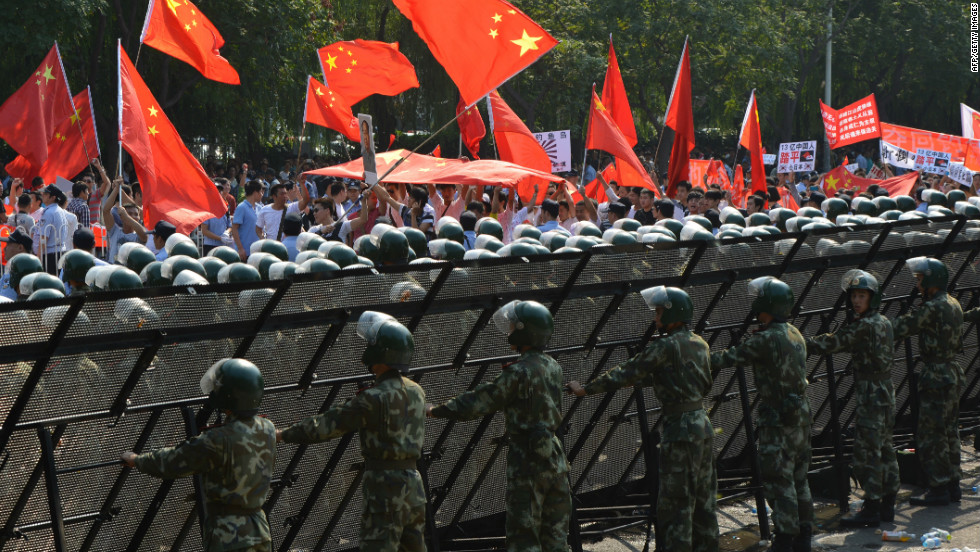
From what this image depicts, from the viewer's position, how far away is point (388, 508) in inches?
263

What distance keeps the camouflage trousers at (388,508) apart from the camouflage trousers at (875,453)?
451 cm

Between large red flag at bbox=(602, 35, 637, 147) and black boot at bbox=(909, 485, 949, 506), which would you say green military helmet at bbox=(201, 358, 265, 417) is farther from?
large red flag at bbox=(602, 35, 637, 147)

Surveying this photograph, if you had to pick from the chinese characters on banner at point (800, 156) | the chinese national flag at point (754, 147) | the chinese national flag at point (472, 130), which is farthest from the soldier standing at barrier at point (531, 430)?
the chinese characters on banner at point (800, 156)

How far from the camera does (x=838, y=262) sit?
409 inches

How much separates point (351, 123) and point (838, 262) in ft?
28.4

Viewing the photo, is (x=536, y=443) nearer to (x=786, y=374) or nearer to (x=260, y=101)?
(x=786, y=374)

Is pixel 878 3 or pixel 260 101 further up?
pixel 878 3

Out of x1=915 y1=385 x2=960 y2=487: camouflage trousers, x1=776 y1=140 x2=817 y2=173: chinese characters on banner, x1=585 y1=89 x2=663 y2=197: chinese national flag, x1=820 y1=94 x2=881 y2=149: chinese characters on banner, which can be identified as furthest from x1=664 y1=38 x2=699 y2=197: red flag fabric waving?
x1=776 y1=140 x2=817 y2=173: chinese characters on banner

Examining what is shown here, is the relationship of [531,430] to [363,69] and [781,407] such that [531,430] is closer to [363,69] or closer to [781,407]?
[781,407]

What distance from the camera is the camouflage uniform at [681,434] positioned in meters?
7.96

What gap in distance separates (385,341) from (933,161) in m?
15.9

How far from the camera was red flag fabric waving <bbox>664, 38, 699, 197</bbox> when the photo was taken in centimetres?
1547

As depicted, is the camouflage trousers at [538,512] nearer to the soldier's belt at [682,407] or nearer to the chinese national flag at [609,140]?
Answer: the soldier's belt at [682,407]

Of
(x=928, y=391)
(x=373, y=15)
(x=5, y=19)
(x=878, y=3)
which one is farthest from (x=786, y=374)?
(x=878, y=3)
